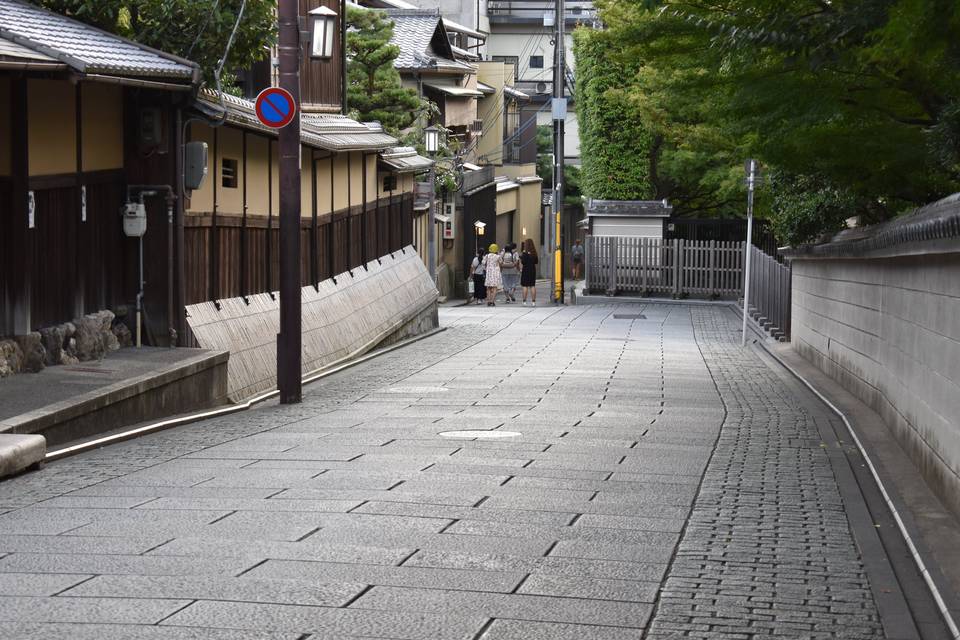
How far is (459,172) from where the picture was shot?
50.3 m

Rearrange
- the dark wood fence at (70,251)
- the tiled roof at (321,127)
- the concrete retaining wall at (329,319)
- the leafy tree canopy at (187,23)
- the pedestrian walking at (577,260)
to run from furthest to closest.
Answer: the pedestrian walking at (577,260) → the concrete retaining wall at (329,319) → the tiled roof at (321,127) → the leafy tree canopy at (187,23) → the dark wood fence at (70,251)

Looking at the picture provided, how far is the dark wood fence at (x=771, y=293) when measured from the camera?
2595cm

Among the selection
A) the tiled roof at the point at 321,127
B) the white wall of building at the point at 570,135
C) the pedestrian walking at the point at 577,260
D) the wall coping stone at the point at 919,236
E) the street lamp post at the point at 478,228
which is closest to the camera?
the wall coping stone at the point at 919,236

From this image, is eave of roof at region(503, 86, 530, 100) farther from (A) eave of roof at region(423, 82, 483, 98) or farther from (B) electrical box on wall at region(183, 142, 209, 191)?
(B) electrical box on wall at region(183, 142, 209, 191)

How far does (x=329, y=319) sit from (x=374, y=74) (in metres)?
17.8

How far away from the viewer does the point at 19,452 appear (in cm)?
933

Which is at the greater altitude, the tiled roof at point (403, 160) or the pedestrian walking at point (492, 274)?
the tiled roof at point (403, 160)

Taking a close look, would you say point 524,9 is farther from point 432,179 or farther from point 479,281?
point 432,179

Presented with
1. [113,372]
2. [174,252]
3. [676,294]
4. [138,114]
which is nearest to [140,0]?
[138,114]

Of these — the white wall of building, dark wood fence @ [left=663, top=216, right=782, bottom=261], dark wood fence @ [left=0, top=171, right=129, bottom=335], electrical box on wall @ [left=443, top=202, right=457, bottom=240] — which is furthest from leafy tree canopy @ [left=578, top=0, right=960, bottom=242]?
the white wall of building

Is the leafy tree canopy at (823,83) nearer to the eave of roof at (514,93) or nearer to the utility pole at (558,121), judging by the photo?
the utility pole at (558,121)

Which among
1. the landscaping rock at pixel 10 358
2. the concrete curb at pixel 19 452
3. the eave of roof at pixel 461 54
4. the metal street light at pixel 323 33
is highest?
the eave of roof at pixel 461 54

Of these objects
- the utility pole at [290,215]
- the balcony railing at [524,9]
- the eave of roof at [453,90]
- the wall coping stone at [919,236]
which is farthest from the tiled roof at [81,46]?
the balcony railing at [524,9]

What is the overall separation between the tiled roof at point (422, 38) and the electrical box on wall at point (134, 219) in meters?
35.6
